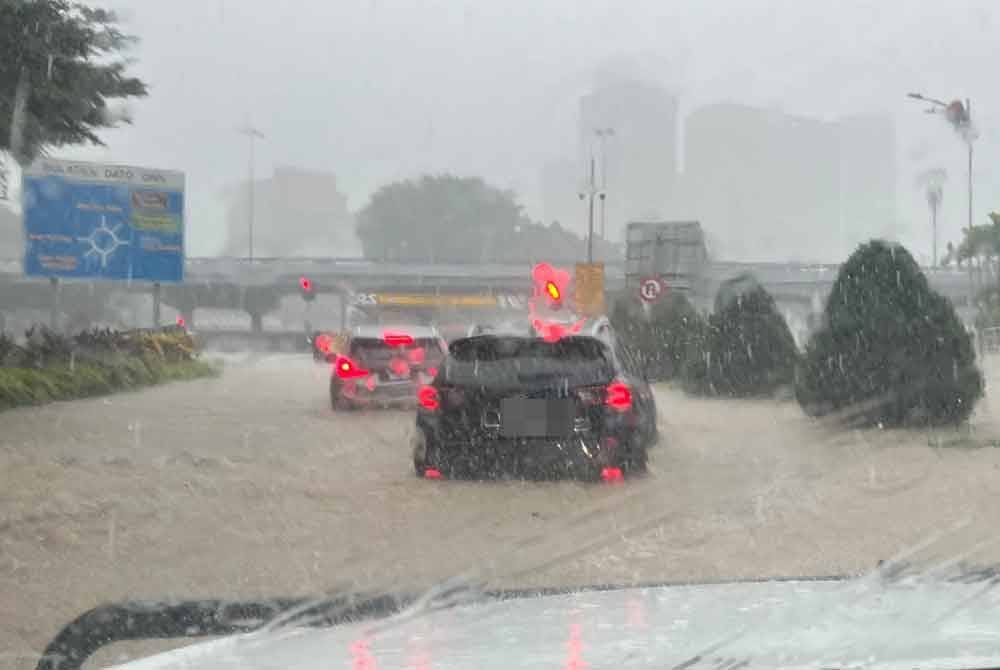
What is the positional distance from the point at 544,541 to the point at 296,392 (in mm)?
16909

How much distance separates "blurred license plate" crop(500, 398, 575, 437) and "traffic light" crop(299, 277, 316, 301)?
102 feet

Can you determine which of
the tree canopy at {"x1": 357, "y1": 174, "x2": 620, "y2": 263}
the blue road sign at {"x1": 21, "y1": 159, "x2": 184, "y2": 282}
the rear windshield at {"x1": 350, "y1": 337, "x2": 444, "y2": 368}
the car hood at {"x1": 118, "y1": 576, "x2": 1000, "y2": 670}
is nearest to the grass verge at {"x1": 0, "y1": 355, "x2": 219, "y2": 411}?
the blue road sign at {"x1": 21, "y1": 159, "x2": 184, "y2": 282}

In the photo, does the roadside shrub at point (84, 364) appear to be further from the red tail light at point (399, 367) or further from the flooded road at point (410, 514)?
the red tail light at point (399, 367)

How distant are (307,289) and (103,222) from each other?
15.5 metres

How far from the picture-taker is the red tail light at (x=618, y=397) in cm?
981

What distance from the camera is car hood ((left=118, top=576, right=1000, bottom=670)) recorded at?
2770 millimetres

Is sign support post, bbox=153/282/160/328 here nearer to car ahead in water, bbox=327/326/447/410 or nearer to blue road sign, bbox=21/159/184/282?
blue road sign, bbox=21/159/184/282

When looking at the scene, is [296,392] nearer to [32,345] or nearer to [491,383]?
[32,345]

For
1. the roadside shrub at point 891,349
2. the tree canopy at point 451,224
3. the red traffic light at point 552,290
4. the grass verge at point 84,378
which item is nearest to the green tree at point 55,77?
the grass verge at point 84,378

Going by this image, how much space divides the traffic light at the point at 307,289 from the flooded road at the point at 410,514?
24.7 metres

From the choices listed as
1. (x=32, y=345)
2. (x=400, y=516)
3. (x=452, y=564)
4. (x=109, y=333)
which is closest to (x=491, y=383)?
(x=400, y=516)

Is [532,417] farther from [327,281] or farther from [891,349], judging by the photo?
[327,281]

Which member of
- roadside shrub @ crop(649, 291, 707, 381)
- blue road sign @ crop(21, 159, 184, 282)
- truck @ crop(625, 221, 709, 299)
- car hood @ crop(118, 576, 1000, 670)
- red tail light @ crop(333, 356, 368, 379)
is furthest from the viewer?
truck @ crop(625, 221, 709, 299)

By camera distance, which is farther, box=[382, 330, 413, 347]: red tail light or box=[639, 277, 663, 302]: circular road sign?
box=[639, 277, 663, 302]: circular road sign
